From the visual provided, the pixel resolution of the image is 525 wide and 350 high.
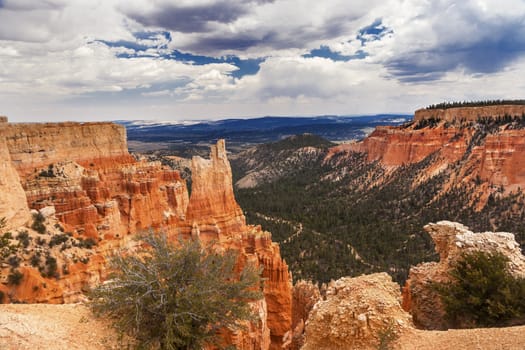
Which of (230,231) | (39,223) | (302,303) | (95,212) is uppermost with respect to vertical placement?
(39,223)

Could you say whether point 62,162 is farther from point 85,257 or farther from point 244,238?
point 244,238

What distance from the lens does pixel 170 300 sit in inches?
431

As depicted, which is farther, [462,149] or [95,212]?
[462,149]

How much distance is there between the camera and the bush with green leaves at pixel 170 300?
10648 mm

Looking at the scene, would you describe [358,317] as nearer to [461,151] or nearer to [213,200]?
[213,200]

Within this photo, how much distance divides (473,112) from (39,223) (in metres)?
92.2

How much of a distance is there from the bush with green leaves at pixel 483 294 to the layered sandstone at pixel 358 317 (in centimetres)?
248

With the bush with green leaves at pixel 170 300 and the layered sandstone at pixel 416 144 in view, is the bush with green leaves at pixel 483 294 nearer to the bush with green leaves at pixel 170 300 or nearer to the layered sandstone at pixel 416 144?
the bush with green leaves at pixel 170 300

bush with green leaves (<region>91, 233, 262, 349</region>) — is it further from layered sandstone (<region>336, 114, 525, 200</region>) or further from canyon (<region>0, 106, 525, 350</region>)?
layered sandstone (<region>336, 114, 525, 200</region>)

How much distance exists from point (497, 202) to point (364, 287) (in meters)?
57.8

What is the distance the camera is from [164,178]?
119 feet

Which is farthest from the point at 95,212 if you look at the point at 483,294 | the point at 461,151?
the point at 461,151

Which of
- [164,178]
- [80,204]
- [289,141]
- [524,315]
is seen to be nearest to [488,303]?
[524,315]

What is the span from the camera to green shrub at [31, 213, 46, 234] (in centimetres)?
2091
